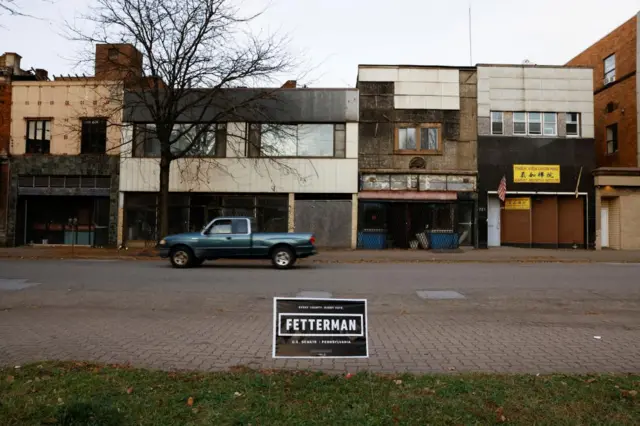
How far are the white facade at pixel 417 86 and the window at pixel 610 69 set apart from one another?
1026cm

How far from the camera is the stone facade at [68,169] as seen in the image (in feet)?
84.3

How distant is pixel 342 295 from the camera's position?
11039 millimetres

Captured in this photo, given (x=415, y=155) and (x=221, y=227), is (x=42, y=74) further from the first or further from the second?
(x=415, y=155)

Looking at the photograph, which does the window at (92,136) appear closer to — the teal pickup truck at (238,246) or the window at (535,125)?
the teal pickup truck at (238,246)

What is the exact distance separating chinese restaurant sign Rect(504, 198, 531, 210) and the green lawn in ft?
71.9

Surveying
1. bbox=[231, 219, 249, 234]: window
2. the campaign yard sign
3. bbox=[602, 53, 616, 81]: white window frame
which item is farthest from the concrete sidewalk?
the campaign yard sign

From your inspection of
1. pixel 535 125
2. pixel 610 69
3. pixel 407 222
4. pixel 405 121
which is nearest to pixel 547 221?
pixel 535 125

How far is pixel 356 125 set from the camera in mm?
25125

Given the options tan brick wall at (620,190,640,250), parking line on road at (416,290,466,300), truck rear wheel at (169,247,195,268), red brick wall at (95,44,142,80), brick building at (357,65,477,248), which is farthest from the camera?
brick building at (357,65,477,248)

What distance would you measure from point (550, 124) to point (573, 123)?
1211 mm

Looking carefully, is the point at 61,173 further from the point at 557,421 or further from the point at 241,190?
the point at 557,421

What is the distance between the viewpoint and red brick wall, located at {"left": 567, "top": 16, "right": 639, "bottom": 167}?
26.1 m

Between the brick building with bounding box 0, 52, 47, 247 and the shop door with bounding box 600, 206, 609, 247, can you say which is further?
the brick building with bounding box 0, 52, 47, 247

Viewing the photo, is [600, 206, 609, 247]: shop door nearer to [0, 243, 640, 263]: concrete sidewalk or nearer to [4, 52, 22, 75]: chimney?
[0, 243, 640, 263]: concrete sidewalk
